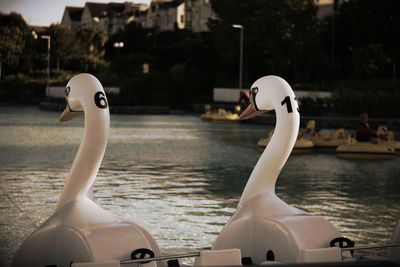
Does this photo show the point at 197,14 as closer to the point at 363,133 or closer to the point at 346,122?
the point at 346,122

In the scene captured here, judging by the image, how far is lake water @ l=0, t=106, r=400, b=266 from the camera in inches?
464

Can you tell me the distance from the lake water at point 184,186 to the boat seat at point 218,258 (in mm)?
3003

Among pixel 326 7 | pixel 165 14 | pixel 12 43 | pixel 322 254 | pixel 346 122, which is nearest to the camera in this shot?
pixel 322 254

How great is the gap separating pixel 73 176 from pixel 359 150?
1739 centimetres

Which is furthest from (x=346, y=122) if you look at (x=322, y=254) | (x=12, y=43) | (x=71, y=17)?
(x=71, y=17)

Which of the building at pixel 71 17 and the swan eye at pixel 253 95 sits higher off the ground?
the swan eye at pixel 253 95

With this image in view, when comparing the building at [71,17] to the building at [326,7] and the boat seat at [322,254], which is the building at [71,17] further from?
the boat seat at [322,254]

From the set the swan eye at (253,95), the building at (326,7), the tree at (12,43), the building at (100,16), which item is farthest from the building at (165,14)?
the swan eye at (253,95)

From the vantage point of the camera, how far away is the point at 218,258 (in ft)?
21.5

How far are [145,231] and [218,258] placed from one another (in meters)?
1.03

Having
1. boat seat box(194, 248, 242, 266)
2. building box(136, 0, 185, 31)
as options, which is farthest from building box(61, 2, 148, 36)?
boat seat box(194, 248, 242, 266)

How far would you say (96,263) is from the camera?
6.43 meters

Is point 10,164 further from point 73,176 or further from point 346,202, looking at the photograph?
point 73,176

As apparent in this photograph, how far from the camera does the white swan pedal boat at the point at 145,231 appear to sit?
6.98 meters
